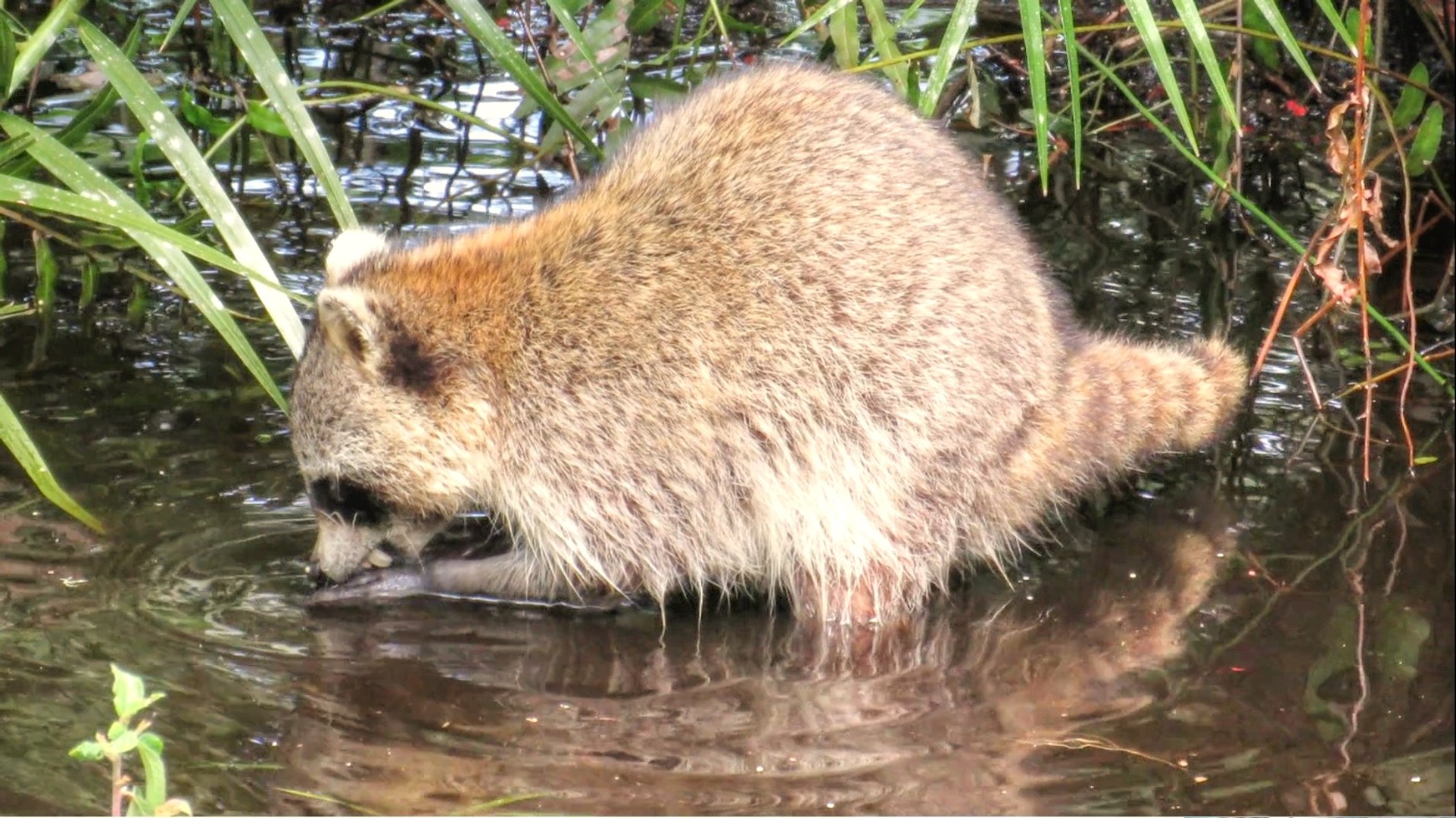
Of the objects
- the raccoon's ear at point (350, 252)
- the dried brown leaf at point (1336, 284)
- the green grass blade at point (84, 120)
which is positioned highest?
the green grass blade at point (84, 120)

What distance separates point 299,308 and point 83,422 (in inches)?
44.8

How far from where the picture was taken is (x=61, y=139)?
518 cm

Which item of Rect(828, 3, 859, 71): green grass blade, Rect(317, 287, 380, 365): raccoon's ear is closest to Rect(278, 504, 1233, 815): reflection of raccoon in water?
Rect(317, 287, 380, 365): raccoon's ear

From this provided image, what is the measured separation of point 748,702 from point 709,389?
86 cm

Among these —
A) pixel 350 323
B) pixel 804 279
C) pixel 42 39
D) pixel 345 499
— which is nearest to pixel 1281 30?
pixel 804 279

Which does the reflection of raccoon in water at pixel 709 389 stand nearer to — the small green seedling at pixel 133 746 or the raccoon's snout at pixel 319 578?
the raccoon's snout at pixel 319 578

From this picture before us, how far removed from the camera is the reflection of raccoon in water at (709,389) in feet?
15.1

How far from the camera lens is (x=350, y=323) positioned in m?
4.48

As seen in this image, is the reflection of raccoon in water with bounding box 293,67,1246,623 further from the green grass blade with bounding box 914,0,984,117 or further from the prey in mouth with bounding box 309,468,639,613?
the green grass blade with bounding box 914,0,984,117

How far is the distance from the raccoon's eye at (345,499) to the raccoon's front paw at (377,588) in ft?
0.50

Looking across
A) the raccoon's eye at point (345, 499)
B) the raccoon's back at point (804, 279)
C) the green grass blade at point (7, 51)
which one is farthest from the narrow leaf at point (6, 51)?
the raccoon's back at point (804, 279)

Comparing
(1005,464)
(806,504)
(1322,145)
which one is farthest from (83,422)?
(1322,145)

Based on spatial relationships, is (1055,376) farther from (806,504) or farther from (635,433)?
(635,433)

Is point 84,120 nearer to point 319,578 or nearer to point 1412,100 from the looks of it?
point 319,578
